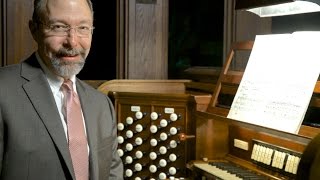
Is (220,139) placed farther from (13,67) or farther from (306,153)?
(306,153)

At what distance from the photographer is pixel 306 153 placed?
0.79m

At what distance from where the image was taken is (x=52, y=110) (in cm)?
196

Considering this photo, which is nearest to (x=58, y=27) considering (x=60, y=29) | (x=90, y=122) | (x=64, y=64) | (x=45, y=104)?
(x=60, y=29)

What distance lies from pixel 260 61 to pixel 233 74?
0.32 m

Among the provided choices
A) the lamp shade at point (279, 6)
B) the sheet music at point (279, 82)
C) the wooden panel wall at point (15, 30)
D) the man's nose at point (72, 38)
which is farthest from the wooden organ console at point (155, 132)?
the man's nose at point (72, 38)

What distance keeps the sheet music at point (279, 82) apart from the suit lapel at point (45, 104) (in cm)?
103

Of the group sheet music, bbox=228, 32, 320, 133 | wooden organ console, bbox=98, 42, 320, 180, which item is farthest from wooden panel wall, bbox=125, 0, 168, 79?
sheet music, bbox=228, 32, 320, 133

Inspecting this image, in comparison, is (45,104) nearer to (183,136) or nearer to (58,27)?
(58,27)

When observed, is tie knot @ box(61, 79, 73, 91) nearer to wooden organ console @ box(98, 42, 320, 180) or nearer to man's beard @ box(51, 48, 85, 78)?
man's beard @ box(51, 48, 85, 78)

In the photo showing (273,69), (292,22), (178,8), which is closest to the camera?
(273,69)

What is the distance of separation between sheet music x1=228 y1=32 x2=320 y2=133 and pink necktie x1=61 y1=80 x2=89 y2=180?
3.04 feet

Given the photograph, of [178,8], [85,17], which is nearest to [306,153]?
[85,17]

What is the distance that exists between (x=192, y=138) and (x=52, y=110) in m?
1.41

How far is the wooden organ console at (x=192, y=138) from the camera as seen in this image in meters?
2.71
